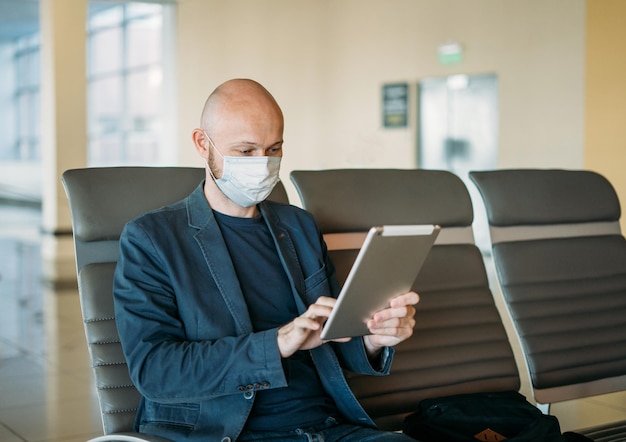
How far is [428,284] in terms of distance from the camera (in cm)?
255

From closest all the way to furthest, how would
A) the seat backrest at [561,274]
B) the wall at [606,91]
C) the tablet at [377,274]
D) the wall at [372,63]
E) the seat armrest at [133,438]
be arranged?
the tablet at [377,274], the seat armrest at [133,438], the seat backrest at [561,274], the wall at [606,91], the wall at [372,63]

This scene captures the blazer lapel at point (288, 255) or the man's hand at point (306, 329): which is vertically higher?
the blazer lapel at point (288, 255)

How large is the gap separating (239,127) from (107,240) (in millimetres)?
484

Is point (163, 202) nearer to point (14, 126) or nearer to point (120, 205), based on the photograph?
point (120, 205)

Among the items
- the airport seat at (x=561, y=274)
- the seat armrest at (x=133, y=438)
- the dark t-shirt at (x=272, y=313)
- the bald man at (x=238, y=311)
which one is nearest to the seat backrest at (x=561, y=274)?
the airport seat at (x=561, y=274)

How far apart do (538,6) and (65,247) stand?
21.2 ft

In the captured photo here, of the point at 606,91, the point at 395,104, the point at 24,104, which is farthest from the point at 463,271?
the point at 24,104

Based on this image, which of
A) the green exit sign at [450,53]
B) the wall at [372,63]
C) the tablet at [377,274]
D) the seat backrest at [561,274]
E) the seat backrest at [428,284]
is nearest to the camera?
the tablet at [377,274]

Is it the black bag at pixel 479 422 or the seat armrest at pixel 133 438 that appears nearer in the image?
the seat armrest at pixel 133 438

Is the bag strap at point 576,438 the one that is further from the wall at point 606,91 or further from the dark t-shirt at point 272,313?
the wall at point 606,91

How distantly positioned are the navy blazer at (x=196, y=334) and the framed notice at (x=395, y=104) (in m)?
8.93

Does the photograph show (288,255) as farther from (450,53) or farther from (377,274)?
(450,53)

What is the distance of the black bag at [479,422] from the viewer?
196 cm

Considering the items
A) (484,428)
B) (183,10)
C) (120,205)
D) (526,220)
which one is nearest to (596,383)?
(526,220)
